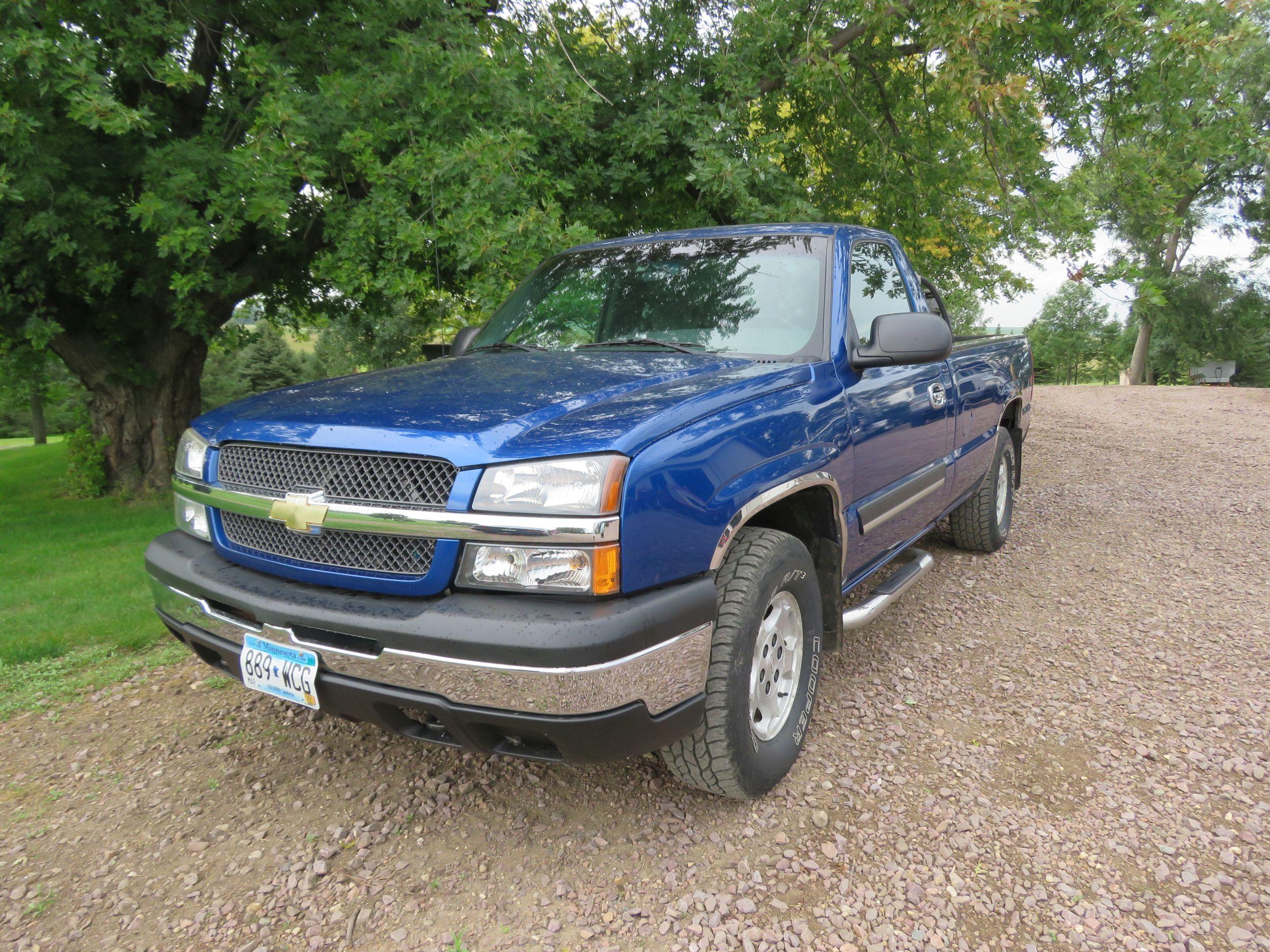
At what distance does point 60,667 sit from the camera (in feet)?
13.4

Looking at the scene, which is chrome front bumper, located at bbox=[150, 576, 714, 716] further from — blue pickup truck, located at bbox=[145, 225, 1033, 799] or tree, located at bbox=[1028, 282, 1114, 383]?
tree, located at bbox=[1028, 282, 1114, 383]

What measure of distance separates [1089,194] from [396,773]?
8904mm

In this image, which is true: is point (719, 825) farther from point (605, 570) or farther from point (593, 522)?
point (593, 522)

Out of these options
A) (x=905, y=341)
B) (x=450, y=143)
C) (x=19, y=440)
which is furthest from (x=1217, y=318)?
(x=19, y=440)

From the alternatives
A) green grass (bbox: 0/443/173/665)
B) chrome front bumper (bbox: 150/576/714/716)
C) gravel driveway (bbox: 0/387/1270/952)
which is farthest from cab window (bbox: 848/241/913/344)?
green grass (bbox: 0/443/173/665)

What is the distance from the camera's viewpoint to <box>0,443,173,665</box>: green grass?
4.49m

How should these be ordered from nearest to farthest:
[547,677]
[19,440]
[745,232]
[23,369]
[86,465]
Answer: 1. [547,677]
2. [745,232]
3. [23,369]
4. [86,465]
5. [19,440]

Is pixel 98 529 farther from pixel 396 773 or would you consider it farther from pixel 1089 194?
pixel 1089 194

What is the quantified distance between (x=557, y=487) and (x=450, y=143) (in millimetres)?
4633

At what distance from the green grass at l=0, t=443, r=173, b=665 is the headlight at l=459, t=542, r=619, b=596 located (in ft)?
10.5

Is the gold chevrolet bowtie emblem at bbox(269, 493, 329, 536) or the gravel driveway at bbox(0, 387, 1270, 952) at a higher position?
the gold chevrolet bowtie emblem at bbox(269, 493, 329, 536)

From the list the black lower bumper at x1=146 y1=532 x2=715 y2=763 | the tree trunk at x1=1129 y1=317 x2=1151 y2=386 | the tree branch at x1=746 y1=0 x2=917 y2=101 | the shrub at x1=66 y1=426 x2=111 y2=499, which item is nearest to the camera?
the black lower bumper at x1=146 y1=532 x2=715 y2=763

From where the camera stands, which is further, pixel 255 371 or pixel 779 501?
pixel 255 371

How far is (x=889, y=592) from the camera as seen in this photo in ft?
11.3
